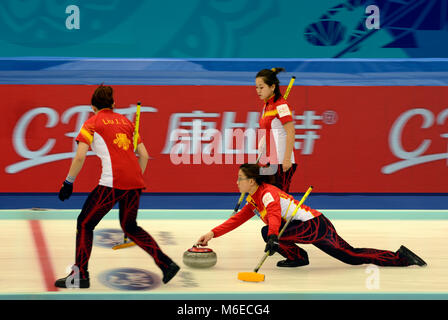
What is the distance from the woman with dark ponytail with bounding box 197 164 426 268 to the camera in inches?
240

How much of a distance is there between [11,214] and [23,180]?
1.68 ft

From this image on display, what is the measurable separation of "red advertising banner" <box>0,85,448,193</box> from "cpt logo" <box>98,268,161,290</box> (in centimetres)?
366

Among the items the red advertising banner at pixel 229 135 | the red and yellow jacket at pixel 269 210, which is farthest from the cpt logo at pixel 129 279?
the red advertising banner at pixel 229 135

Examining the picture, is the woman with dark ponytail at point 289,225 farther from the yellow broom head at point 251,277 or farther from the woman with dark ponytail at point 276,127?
the woman with dark ponytail at point 276,127

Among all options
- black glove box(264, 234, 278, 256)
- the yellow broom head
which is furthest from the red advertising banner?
black glove box(264, 234, 278, 256)

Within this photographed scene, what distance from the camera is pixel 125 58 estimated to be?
1052cm

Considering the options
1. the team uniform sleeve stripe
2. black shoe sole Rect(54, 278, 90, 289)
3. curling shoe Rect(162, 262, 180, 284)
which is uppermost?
the team uniform sleeve stripe

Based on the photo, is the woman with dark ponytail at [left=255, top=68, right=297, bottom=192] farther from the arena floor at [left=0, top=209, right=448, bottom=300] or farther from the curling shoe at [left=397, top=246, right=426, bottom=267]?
the curling shoe at [left=397, top=246, right=426, bottom=267]

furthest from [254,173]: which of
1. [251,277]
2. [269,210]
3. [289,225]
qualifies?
[251,277]

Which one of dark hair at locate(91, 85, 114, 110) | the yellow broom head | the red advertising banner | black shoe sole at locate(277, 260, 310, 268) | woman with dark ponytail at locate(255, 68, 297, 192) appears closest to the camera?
dark hair at locate(91, 85, 114, 110)

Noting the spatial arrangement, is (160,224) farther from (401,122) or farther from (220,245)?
(401,122)

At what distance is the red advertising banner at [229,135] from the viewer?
9.72m

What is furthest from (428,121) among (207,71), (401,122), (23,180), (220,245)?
(23,180)

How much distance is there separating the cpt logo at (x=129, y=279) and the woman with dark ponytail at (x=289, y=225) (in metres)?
0.56
